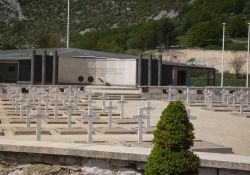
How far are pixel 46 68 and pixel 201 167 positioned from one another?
40054 mm

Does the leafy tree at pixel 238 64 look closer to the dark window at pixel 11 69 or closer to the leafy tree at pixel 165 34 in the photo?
the leafy tree at pixel 165 34

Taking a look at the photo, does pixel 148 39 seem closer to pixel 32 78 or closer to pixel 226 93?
pixel 32 78

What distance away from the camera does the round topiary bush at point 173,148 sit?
5848 mm

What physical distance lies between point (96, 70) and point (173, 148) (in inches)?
1793

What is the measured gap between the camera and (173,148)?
5.93m

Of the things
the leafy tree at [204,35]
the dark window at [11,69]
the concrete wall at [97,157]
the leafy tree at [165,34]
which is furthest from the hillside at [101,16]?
the concrete wall at [97,157]

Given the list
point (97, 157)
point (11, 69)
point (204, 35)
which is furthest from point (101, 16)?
point (97, 157)

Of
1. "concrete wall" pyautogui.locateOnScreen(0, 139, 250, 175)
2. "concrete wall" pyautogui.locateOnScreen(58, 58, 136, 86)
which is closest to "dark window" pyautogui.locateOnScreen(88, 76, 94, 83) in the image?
"concrete wall" pyautogui.locateOnScreen(58, 58, 136, 86)

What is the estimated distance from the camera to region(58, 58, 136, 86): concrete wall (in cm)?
4956

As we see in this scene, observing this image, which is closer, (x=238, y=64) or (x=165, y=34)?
(x=238, y=64)

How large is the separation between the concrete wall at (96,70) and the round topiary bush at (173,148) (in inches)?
1694

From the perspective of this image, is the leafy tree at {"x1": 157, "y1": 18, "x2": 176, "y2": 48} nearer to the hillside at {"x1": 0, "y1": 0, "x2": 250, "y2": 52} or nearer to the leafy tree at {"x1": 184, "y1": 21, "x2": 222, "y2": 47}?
the hillside at {"x1": 0, "y1": 0, "x2": 250, "y2": 52}

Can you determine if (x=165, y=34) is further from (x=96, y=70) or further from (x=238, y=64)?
(x=96, y=70)

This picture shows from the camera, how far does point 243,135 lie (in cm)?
1536
